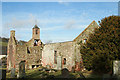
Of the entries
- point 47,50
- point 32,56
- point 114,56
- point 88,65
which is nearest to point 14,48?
point 32,56

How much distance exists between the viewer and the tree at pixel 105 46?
49.8 feet

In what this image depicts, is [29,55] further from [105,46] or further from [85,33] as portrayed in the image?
[105,46]

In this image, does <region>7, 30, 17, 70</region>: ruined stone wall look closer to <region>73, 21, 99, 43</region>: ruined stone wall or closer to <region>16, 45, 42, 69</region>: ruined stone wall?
<region>16, 45, 42, 69</region>: ruined stone wall

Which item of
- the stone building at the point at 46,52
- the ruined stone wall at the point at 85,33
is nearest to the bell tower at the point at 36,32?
the stone building at the point at 46,52

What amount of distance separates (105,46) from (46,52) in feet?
45.2

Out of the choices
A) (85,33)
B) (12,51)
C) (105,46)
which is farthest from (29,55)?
(105,46)

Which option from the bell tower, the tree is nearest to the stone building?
the bell tower

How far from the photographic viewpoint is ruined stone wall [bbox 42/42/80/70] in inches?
793

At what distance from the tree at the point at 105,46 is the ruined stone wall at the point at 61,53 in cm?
308

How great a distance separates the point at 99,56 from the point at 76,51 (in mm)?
4845

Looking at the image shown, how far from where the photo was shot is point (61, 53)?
2234 centimetres

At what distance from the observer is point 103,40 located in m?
16.1

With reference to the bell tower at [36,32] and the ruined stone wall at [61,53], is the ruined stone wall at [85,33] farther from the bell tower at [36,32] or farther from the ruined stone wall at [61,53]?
the bell tower at [36,32]

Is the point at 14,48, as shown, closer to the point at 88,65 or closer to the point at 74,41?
the point at 74,41
